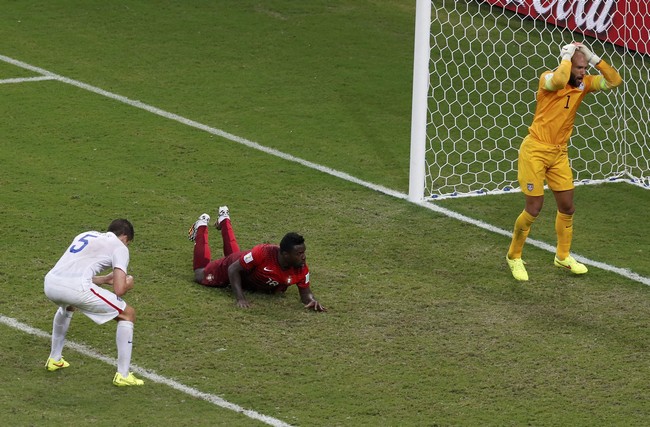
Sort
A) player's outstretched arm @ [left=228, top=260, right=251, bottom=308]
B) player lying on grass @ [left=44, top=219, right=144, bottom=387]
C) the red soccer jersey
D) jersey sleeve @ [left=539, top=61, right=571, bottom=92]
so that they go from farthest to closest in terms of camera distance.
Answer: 1. jersey sleeve @ [left=539, top=61, right=571, bottom=92]
2. player's outstretched arm @ [left=228, top=260, right=251, bottom=308]
3. the red soccer jersey
4. player lying on grass @ [left=44, top=219, right=144, bottom=387]

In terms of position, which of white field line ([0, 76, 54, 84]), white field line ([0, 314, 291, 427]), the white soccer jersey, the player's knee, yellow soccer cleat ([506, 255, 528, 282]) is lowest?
white field line ([0, 314, 291, 427])

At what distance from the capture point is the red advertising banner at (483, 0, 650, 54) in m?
16.0

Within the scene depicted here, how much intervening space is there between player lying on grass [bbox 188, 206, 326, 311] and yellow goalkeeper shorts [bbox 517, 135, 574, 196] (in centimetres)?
212

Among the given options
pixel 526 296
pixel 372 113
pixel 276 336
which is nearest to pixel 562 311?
pixel 526 296

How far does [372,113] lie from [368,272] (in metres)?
4.71

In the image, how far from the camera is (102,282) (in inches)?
351

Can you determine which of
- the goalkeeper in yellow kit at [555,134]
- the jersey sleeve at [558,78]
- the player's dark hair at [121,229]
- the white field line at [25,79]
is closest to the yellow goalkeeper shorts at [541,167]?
the goalkeeper in yellow kit at [555,134]

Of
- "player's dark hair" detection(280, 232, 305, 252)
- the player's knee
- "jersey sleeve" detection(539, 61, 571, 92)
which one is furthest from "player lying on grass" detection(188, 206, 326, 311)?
"jersey sleeve" detection(539, 61, 571, 92)

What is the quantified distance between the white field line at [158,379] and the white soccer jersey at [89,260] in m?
0.86

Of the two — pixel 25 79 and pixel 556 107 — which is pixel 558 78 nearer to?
pixel 556 107

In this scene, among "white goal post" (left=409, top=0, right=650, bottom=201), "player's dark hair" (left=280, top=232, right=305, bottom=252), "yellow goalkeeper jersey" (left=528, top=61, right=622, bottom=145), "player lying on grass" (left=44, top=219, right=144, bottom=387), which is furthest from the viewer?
"white goal post" (left=409, top=0, right=650, bottom=201)

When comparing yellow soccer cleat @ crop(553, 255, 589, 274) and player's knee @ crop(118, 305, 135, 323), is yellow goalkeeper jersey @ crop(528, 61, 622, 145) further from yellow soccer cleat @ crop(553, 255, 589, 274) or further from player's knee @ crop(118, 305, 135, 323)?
player's knee @ crop(118, 305, 135, 323)

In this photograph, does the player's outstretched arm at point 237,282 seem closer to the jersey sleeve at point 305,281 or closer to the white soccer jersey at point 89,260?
the jersey sleeve at point 305,281

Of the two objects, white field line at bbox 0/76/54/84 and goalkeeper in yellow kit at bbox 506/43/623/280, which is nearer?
goalkeeper in yellow kit at bbox 506/43/623/280
